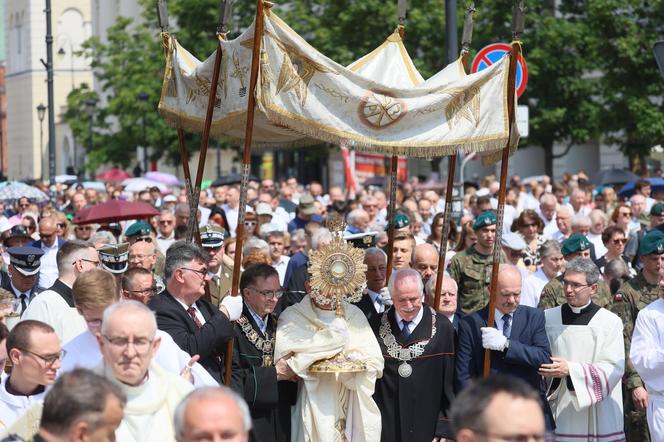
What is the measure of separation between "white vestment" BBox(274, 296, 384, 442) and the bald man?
184 cm

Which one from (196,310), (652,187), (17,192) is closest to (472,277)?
(196,310)

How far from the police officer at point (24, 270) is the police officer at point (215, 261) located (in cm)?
123

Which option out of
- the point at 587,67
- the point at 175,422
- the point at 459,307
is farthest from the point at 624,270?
the point at 587,67

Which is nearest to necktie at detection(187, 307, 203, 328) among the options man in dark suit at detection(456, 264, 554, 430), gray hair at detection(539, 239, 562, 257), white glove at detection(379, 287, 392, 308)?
white glove at detection(379, 287, 392, 308)

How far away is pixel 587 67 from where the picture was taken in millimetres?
35438

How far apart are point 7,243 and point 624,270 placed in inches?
216

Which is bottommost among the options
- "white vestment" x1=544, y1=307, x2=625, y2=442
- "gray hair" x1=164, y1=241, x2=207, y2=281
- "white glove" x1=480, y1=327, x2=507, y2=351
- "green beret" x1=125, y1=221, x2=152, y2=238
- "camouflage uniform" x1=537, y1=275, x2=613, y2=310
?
"white vestment" x1=544, y1=307, x2=625, y2=442

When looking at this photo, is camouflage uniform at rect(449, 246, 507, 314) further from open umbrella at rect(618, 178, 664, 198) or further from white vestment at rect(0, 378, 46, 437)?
open umbrella at rect(618, 178, 664, 198)

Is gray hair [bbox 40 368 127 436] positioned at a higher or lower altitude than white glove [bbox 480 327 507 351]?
higher

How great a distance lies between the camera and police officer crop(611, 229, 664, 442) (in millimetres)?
9961

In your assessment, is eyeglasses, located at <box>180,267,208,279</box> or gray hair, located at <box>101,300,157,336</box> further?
eyeglasses, located at <box>180,267,208,279</box>

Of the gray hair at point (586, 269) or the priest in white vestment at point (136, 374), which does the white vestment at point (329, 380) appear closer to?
the gray hair at point (586, 269)

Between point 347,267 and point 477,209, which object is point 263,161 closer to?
point 477,209

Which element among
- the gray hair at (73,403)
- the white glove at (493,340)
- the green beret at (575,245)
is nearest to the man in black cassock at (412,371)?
the white glove at (493,340)
